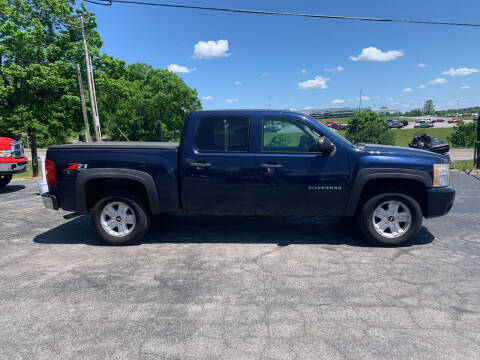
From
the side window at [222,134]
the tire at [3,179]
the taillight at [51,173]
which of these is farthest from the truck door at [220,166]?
the tire at [3,179]

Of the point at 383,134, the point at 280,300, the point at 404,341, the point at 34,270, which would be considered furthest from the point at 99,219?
the point at 383,134

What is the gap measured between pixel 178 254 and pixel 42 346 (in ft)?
6.44

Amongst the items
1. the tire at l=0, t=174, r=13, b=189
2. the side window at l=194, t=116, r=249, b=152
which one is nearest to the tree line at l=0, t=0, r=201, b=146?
the tire at l=0, t=174, r=13, b=189

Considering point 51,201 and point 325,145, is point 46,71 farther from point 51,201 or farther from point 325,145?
point 325,145

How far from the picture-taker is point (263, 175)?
4.27m

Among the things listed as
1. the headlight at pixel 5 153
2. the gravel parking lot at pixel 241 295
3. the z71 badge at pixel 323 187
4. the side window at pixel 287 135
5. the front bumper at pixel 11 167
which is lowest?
the gravel parking lot at pixel 241 295

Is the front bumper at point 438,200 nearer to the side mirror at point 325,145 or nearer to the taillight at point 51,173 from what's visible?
the side mirror at point 325,145

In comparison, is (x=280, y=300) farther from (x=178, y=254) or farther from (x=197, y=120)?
(x=197, y=120)

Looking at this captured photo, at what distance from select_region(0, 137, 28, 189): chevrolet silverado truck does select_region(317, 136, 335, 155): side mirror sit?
8529 mm

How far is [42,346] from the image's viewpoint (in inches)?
95.1

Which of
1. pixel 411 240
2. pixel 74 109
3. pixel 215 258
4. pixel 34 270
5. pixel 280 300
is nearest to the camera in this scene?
pixel 280 300

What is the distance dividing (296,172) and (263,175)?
448 mm

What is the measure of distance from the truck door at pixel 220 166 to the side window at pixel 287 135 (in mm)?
254

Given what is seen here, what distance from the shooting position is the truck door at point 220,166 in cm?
430
